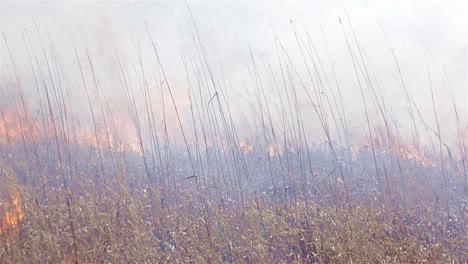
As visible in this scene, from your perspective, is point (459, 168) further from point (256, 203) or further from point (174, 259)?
point (174, 259)

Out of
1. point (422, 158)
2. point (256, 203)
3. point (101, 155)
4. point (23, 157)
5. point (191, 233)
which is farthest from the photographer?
point (422, 158)

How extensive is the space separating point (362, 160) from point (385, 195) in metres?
1.13

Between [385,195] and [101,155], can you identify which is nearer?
[385,195]

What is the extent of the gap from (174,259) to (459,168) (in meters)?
3.07

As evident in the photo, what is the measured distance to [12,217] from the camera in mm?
2746

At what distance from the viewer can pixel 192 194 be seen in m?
3.53

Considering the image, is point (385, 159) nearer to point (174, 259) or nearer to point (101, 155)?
point (174, 259)

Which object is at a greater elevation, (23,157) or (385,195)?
(23,157)

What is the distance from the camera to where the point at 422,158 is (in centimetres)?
443

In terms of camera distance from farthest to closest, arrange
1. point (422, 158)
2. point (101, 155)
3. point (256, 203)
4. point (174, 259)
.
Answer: point (422, 158) → point (101, 155) → point (256, 203) → point (174, 259)

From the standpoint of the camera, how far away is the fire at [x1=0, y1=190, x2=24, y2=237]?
8.56 feet

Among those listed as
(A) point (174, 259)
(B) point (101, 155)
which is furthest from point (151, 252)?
(B) point (101, 155)

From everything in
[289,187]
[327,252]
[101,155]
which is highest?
[101,155]

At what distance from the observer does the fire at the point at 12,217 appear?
261 centimetres
